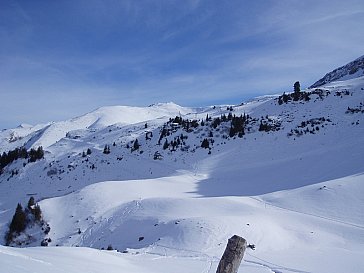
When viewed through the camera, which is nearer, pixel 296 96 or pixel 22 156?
pixel 296 96

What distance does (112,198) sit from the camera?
2681 cm

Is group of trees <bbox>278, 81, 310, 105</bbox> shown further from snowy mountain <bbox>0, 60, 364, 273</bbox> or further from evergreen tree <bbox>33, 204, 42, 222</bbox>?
evergreen tree <bbox>33, 204, 42, 222</bbox>

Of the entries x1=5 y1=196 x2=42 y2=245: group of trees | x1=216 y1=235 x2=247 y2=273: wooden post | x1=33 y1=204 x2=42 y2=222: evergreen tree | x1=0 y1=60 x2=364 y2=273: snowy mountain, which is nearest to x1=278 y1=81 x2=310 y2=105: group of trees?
x1=0 y1=60 x2=364 y2=273: snowy mountain

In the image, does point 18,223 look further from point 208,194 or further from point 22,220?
point 208,194

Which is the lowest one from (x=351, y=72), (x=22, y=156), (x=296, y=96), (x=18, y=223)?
(x=18, y=223)

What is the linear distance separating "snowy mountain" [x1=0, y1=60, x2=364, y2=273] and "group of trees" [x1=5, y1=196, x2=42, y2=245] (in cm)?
43

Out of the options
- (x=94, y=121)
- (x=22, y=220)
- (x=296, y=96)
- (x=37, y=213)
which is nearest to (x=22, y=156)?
(x=37, y=213)

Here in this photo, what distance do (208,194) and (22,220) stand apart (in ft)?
50.4

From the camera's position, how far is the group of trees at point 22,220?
24.5 meters

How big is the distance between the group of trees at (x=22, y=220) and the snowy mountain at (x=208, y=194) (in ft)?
1.41

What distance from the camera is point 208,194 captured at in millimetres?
26453

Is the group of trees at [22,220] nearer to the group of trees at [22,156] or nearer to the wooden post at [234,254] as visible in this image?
the wooden post at [234,254]

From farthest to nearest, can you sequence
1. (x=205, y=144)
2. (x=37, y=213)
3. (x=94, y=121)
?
(x=94, y=121)
(x=205, y=144)
(x=37, y=213)

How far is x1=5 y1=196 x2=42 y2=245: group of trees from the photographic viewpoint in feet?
80.3
